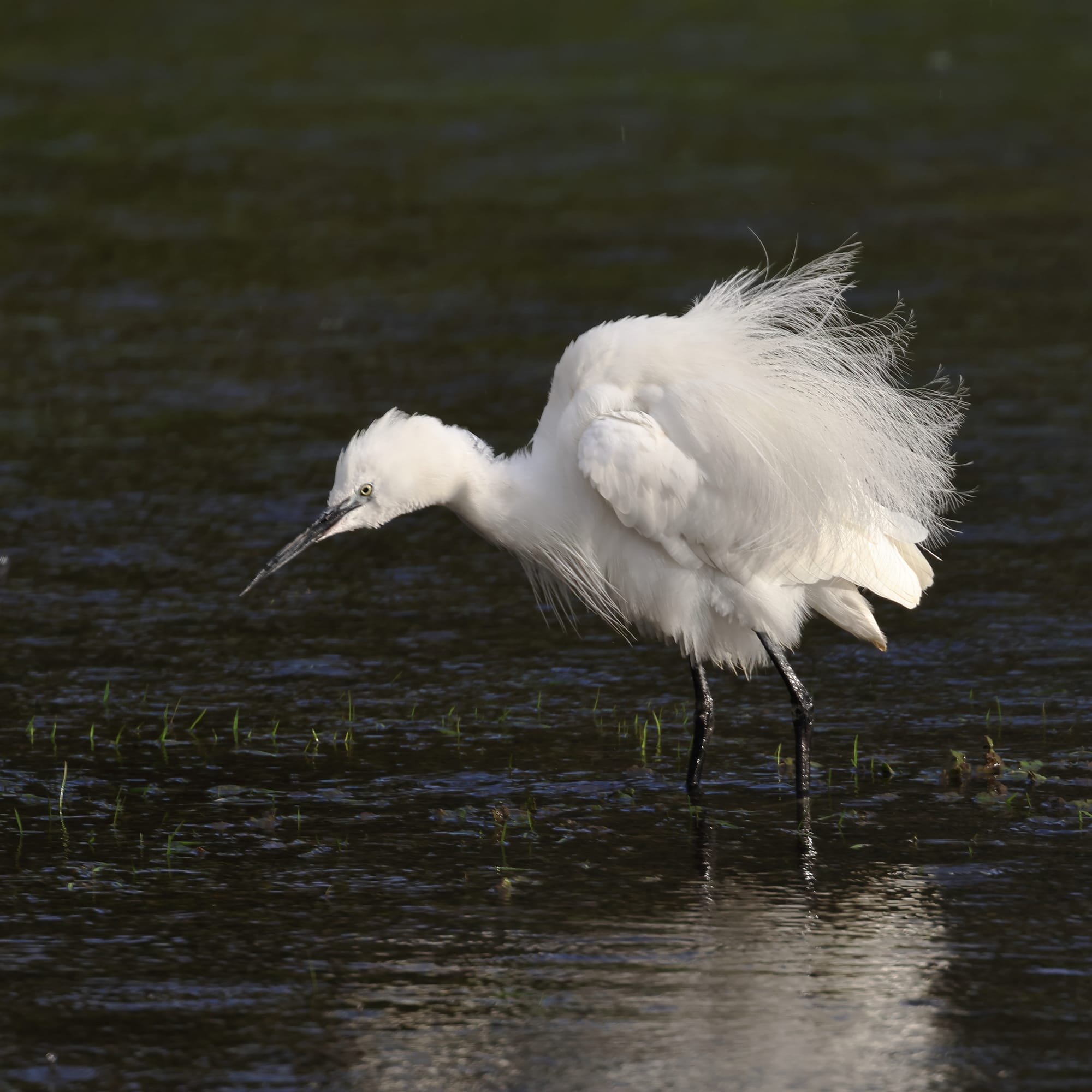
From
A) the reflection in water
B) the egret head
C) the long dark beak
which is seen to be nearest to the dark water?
the reflection in water

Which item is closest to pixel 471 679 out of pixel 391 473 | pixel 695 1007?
pixel 391 473

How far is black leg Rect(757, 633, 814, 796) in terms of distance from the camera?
607 centimetres

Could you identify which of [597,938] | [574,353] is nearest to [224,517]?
[574,353]

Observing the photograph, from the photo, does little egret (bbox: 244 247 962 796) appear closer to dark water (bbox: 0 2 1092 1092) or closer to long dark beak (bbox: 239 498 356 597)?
long dark beak (bbox: 239 498 356 597)

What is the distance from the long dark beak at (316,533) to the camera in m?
6.21

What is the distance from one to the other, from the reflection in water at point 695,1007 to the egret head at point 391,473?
5.24 ft

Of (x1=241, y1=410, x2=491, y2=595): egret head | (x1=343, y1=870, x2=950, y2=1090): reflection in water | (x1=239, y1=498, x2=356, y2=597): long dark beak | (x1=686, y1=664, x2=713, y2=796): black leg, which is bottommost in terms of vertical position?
(x1=343, y1=870, x2=950, y2=1090): reflection in water

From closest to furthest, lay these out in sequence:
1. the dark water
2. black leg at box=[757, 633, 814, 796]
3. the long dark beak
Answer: the dark water, black leg at box=[757, 633, 814, 796], the long dark beak

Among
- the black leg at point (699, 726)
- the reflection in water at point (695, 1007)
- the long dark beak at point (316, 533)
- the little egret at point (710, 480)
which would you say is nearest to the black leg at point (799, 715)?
the little egret at point (710, 480)

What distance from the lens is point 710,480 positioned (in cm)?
Result: 622

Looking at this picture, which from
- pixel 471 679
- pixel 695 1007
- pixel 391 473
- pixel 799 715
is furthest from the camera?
pixel 471 679

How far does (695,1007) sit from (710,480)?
6.58 feet

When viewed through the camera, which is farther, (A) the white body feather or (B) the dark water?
(A) the white body feather

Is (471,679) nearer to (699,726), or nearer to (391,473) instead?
(699,726)
